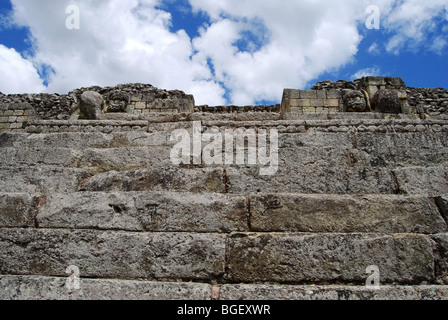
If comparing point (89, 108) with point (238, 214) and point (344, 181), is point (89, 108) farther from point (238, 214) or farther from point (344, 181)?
point (344, 181)

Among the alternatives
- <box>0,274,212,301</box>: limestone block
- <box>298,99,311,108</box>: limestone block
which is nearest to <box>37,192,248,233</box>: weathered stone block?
<box>0,274,212,301</box>: limestone block

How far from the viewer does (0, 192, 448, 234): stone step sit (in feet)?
8.07

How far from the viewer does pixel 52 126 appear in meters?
4.78

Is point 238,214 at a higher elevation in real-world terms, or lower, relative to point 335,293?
higher

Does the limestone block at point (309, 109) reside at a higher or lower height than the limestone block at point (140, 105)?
lower

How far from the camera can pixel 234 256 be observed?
7.40 ft

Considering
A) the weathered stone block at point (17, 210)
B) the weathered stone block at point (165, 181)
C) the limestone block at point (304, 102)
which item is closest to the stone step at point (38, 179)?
the weathered stone block at point (165, 181)

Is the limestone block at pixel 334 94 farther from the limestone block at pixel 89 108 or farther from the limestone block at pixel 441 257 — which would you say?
the limestone block at pixel 441 257

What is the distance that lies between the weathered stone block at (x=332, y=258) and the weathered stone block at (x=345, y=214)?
17 centimetres

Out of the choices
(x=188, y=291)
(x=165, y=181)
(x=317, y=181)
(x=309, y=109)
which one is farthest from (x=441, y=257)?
(x=309, y=109)

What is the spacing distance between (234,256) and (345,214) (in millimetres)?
1030

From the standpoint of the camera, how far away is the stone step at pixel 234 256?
2.16m

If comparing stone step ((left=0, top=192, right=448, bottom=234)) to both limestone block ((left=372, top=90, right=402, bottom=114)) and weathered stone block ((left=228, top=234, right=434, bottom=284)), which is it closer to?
weathered stone block ((left=228, top=234, right=434, bottom=284))
